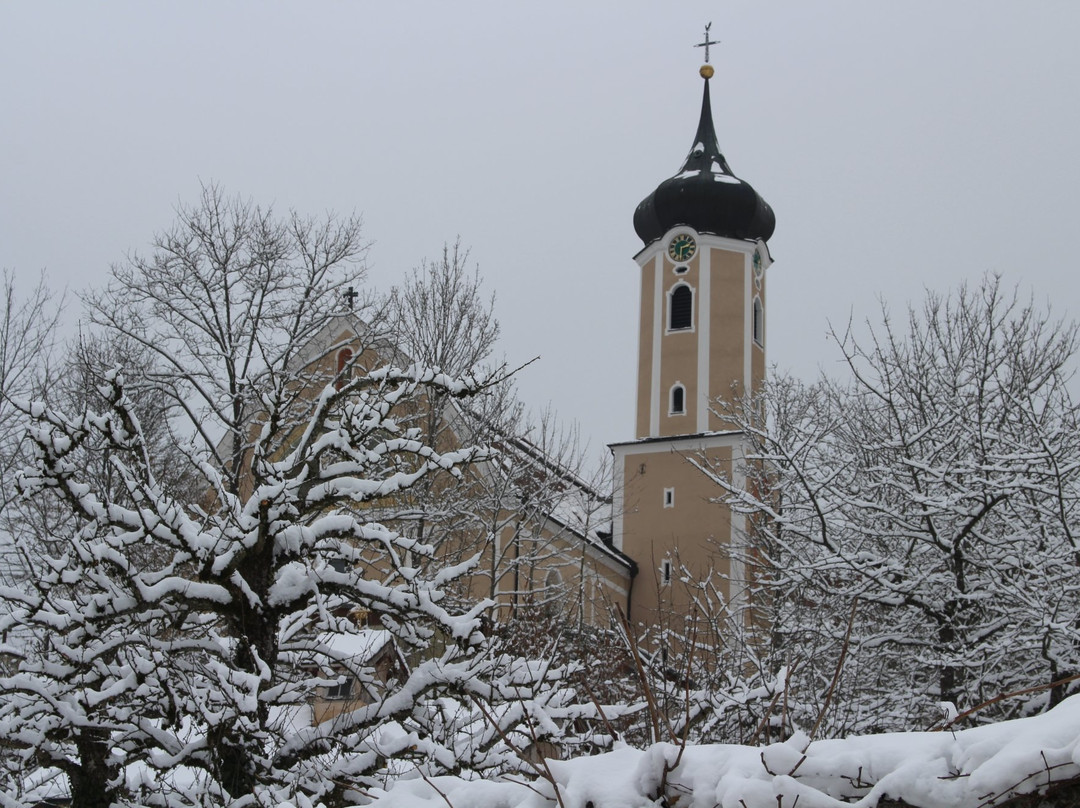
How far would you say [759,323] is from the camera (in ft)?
112

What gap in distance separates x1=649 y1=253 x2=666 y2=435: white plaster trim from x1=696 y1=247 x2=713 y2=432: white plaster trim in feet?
4.06

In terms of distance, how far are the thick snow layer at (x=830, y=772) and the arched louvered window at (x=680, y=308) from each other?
30631 millimetres

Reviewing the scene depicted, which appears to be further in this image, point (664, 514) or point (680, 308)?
point (680, 308)

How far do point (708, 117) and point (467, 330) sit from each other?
22.2m

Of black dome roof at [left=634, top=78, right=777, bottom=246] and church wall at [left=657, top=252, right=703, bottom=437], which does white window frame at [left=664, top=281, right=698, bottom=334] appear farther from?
black dome roof at [left=634, top=78, right=777, bottom=246]

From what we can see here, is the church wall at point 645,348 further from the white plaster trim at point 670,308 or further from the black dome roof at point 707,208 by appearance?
the black dome roof at point 707,208

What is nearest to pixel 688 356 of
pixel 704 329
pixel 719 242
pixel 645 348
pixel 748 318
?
pixel 704 329

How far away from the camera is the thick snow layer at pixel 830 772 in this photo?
2.53 meters

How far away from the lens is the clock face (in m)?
34.0

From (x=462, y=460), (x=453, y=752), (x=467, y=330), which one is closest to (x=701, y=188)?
(x=467, y=330)

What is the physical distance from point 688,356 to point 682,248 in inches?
143

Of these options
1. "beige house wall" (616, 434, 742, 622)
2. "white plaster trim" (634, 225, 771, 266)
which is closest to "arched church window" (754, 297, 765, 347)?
"white plaster trim" (634, 225, 771, 266)

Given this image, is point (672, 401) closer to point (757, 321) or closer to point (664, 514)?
point (664, 514)

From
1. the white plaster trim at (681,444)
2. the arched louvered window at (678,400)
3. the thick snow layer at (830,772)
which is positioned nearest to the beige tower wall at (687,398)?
the white plaster trim at (681,444)
